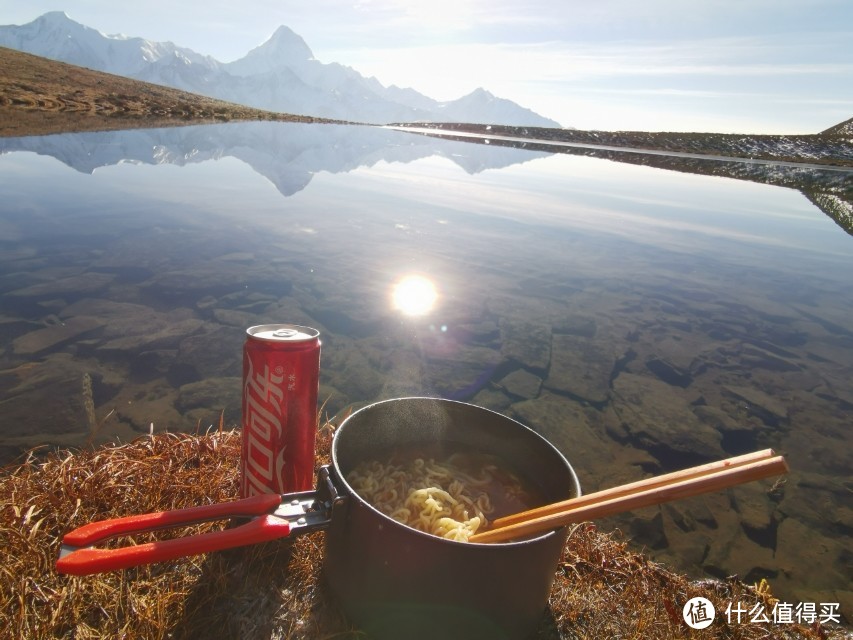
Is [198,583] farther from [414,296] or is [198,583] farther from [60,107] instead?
[60,107]

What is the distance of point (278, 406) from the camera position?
295 cm

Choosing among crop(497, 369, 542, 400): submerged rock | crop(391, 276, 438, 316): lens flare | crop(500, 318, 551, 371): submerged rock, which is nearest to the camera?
crop(497, 369, 542, 400): submerged rock

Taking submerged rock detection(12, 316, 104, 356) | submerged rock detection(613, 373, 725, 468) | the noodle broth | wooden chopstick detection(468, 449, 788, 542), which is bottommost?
submerged rock detection(613, 373, 725, 468)

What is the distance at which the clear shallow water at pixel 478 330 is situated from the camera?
552 cm

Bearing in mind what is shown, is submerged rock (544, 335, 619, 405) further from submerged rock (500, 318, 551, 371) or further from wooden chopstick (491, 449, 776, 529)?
wooden chopstick (491, 449, 776, 529)

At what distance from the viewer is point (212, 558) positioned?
9.35 ft

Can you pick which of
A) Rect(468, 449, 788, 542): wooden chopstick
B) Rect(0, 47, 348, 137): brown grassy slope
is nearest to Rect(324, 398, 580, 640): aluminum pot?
Rect(468, 449, 788, 542): wooden chopstick

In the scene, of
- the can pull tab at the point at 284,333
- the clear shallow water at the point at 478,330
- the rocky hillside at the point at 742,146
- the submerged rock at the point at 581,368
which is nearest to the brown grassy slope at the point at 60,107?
the clear shallow water at the point at 478,330

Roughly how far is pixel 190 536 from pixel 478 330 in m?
7.17

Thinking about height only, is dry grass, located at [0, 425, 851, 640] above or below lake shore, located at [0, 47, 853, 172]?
below

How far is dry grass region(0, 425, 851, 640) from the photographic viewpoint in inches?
97.3

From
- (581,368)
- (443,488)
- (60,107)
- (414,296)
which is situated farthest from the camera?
(60,107)

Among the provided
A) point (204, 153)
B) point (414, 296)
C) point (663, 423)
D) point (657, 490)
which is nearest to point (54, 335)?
point (414, 296)

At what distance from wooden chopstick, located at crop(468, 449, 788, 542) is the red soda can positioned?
1.44 metres
